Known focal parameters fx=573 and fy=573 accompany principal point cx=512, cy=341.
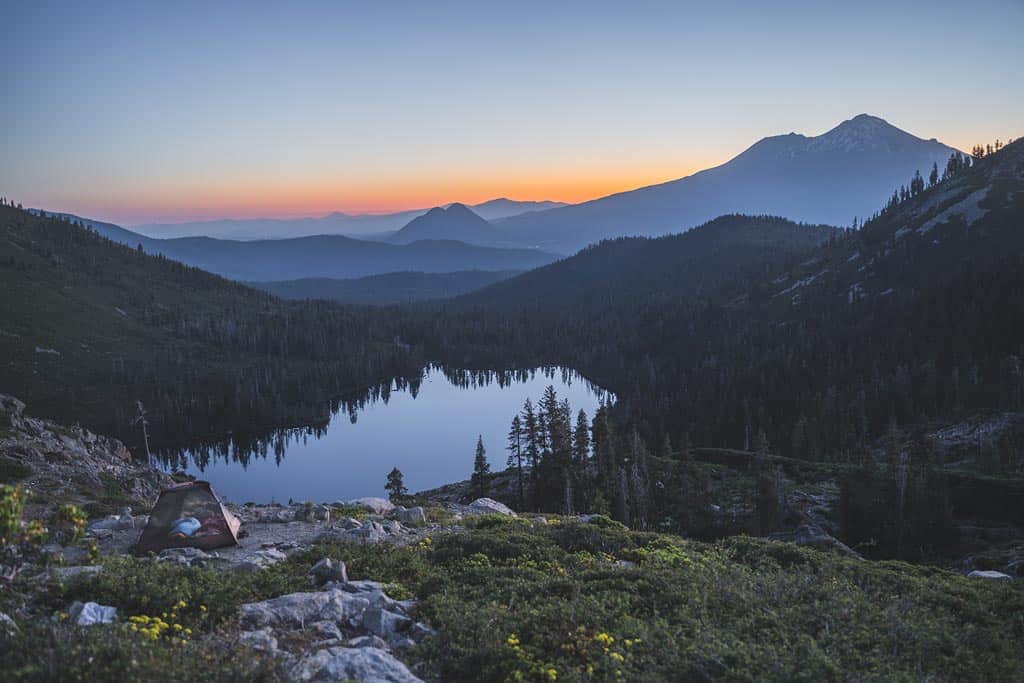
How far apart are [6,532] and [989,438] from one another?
89463 mm

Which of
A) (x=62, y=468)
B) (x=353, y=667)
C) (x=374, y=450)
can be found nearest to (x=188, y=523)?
(x=353, y=667)

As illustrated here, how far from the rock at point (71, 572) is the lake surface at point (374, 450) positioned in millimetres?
84390

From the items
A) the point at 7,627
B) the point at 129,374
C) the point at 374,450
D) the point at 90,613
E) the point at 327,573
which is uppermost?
the point at 7,627

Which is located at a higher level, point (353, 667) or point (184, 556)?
point (353, 667)

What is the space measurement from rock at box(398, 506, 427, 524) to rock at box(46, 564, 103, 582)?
1225 centimetres

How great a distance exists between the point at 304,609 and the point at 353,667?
3378 mm

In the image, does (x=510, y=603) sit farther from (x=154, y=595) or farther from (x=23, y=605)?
(x=23, y=605)

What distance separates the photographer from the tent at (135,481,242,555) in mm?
19172

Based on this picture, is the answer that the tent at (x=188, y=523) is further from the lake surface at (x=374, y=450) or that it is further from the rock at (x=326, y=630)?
the lake surface at (x=374, y=450)

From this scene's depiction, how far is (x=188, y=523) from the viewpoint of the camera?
19.4 meters

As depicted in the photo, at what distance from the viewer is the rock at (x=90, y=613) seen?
11.4m

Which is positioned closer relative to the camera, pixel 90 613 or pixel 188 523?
pixel 90 613

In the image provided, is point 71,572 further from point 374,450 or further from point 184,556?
point 374,450

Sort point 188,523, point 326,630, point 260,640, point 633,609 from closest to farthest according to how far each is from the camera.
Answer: point 260,640 → point 326,630 → point 633,609 → point 188,523
